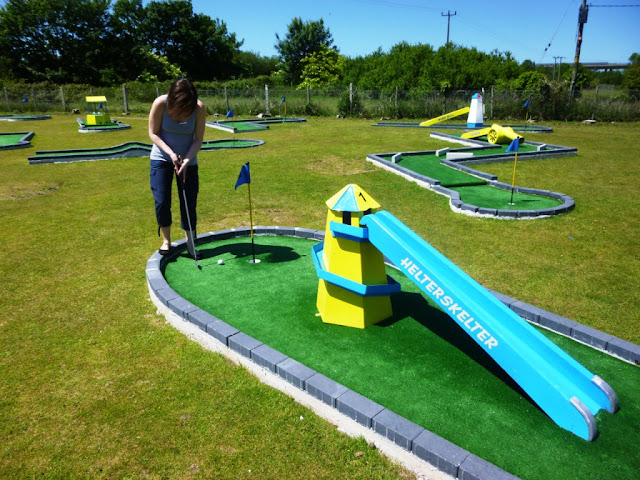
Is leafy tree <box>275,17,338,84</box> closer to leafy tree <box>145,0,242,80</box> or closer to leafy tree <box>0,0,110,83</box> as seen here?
leafy tree <box>145,0,242,80</box>

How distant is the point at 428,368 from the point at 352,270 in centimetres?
100

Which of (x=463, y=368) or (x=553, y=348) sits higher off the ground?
(x=553, y=348)

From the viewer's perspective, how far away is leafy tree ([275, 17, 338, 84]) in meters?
54.7

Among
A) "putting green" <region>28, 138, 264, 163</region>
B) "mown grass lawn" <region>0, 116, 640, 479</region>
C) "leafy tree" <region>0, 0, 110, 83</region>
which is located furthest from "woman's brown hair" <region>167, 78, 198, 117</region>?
"leafy tree" <region>0, 0, 110, 83</region>

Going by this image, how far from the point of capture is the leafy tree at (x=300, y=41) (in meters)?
54.7

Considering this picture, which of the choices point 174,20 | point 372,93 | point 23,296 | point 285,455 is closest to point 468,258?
point 285,455

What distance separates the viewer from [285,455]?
103 inches

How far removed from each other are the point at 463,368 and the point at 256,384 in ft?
5.24

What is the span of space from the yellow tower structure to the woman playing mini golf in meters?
2.06

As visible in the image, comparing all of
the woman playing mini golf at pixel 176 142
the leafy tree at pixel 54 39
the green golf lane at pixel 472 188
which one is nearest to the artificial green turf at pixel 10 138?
the green golf lane at pixel 472 188

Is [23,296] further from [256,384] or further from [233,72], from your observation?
[233,72]

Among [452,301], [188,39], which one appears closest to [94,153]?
[452,301]

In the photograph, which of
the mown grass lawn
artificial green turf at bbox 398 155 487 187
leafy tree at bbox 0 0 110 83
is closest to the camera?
the mown grass lawn

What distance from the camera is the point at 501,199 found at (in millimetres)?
8703
